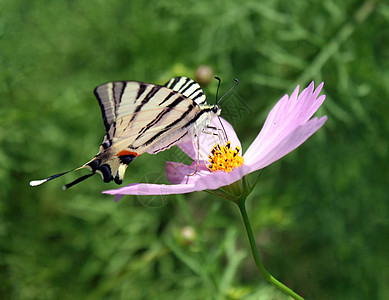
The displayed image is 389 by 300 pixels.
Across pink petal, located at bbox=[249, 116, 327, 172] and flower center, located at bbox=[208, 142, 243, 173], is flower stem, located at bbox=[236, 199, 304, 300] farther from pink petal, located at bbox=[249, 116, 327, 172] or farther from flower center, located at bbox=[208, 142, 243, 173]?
flower center, located at bbox=[208, 142, 243, 173]

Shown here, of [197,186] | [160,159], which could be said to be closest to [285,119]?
[197,186]

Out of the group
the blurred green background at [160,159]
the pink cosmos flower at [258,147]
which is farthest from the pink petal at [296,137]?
the blurred green background at [160,159]

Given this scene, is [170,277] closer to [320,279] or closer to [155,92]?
[320,279]

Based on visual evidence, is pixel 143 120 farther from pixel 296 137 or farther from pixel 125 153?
pixel 296 137

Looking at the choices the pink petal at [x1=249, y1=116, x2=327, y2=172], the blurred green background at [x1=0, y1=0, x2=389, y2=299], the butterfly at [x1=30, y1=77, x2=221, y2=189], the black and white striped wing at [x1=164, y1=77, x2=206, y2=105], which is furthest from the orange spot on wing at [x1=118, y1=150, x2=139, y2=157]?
the blurred green background at [x1=0, y1=0, x2=389, y2=299]

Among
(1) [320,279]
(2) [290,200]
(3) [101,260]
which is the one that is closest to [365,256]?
(1) [320,279]

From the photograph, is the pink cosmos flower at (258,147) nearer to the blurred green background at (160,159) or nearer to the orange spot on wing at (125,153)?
the orange spot on wing at (125,153)
